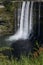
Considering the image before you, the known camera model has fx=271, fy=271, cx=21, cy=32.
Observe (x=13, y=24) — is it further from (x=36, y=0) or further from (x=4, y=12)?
(x=36, y=0)

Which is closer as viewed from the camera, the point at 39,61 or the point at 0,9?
the point at 39,61

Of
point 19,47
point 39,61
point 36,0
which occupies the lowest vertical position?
point 19,47

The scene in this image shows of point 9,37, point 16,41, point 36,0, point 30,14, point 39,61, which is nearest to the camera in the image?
point 39,61

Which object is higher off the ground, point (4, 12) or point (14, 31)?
point (4, 12)

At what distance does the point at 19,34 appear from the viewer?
15750mm

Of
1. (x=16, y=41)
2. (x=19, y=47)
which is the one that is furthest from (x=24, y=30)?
(x=19, y=47)

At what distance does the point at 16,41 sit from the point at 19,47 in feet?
5.00

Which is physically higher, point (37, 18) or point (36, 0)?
point (36, 0)

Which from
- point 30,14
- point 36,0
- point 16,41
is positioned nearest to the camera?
point 16,41

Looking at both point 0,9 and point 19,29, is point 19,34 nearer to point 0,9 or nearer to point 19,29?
point 19,29

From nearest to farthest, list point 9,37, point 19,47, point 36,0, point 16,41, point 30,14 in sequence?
point 19,47 → point 16,41 → point 9,37 → point 30,14 → point 36,0

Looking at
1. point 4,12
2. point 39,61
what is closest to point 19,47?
point 4,12

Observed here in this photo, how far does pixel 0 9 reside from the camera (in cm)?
1678

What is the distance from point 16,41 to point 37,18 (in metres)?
2.29
